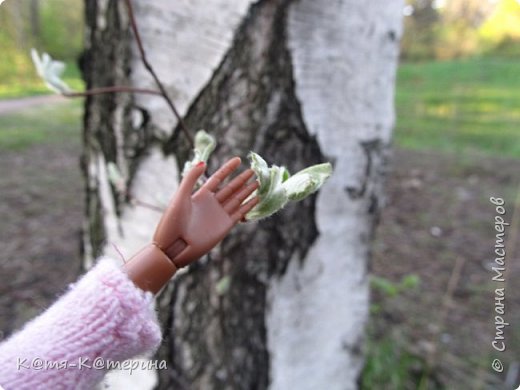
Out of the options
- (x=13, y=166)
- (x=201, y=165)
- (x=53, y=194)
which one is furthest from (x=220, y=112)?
(x=13, y=166)

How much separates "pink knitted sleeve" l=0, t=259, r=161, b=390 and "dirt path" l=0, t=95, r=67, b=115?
5224 millimetres

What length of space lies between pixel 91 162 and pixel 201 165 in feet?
1.37

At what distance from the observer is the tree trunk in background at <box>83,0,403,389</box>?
1.96 feet

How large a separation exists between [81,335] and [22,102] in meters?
6.11

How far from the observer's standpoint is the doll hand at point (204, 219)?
0.38 m

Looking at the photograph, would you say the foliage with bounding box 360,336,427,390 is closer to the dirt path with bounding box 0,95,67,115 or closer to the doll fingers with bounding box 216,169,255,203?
the doll fingers with bounding box 216,169,255,203

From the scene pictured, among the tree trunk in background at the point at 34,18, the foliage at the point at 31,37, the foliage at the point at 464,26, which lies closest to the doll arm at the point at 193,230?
the foliage at the point at 464,26

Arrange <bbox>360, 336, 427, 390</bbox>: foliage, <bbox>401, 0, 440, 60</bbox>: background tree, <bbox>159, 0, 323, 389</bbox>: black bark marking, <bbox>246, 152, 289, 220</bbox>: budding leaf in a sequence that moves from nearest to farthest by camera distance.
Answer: <bbox>246, 152, 289, 220</bbox>: budding leaf < <bbox>159, 0, 323, 389</bbox>: black bark marking < <bbox>360, 336, 427, 390</bbox>: foliage < <bbox>401, 0, 440, 60</bbox>: background tree

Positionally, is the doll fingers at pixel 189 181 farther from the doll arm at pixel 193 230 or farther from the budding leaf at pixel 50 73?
the budding leaf at pixel 50 73

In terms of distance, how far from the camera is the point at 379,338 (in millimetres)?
1302

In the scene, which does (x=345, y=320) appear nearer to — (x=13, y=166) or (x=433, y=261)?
(x=433, y=261)

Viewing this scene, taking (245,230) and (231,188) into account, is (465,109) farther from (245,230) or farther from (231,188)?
(231,188)

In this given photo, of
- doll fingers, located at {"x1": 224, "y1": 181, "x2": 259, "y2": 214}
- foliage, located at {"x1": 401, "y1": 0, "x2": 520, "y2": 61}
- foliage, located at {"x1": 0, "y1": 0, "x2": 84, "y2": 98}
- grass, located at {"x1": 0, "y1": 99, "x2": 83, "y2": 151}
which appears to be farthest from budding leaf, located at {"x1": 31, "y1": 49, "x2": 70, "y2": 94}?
foliage, located at {"x1": 0, "y1": 0, "x2": 84, "y2": 98}

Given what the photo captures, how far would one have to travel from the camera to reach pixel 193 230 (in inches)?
15.1
